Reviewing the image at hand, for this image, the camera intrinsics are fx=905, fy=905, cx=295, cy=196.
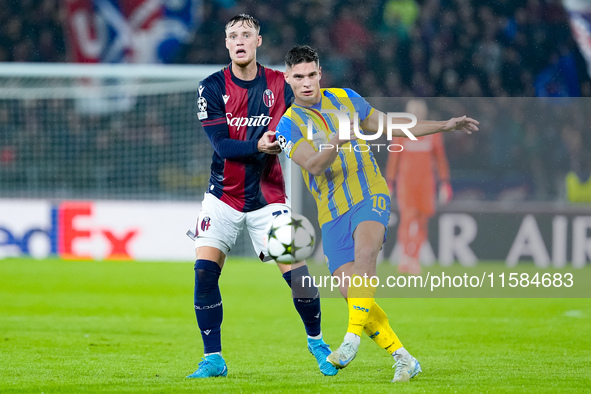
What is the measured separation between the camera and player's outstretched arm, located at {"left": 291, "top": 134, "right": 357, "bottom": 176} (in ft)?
15.1

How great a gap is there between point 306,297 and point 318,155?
1.06 meters

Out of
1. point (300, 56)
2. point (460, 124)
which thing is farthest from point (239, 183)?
point (460, 124)

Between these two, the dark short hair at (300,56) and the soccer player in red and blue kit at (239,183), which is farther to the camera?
the soccer player in red and blue kit at (239,183)

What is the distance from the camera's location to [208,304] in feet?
17.3

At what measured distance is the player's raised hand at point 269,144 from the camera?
16.0ft

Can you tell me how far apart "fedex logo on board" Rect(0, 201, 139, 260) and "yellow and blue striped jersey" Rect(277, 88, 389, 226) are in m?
8.35

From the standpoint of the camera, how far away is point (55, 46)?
17906 mm

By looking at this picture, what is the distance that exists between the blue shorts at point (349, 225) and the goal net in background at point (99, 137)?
28.8 feet

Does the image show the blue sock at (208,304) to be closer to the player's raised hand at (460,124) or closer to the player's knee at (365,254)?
the player's knee at (365,254)

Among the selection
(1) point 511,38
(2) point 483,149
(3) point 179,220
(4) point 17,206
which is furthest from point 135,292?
(1) point 511,38

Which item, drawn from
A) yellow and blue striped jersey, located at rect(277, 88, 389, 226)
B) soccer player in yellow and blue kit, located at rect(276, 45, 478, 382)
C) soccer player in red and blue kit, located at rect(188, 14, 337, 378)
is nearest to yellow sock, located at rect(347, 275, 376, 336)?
soccer player in yellow and blue kit, located at rect(276, 45, 478, 382)

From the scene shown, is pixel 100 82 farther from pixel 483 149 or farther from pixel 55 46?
Result: pixel 483 149

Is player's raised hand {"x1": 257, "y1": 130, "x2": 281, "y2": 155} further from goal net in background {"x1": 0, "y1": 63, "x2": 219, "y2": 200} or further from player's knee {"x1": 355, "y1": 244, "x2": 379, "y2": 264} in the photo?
goal net in background {"x1": 0, "y1": 63, "x2": 219, "y2": 200}

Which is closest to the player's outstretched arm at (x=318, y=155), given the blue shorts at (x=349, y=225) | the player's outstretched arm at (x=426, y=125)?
the blue shorts at (x=349, y=225)
